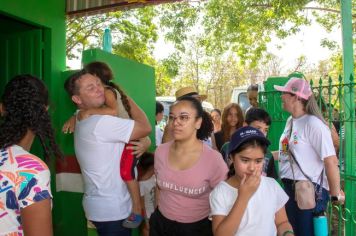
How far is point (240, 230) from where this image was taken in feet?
6.54

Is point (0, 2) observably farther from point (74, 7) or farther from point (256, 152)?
point (256, 152)

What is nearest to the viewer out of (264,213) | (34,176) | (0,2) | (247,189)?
(34,176)

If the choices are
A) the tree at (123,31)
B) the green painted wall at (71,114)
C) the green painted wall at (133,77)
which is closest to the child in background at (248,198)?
the green painted wall at (133,77)

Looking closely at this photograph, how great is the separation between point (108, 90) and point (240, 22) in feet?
26.2

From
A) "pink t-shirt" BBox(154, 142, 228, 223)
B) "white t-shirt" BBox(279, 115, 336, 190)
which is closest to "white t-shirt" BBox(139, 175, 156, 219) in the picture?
"pink t-shirt" BBox(154, 142, 228, 223)

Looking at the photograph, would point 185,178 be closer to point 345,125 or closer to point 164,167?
point 164,167

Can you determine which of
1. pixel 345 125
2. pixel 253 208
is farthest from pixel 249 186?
pixel 345 125

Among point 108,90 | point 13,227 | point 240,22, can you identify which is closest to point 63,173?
point 108,90

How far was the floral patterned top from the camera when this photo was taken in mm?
1423

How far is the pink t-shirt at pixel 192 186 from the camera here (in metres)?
2.23

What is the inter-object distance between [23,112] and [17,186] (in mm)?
341

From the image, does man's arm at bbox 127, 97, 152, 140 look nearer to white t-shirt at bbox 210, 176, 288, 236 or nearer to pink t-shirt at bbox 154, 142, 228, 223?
pink t-shirt at bbox 154, 142, 228, 223

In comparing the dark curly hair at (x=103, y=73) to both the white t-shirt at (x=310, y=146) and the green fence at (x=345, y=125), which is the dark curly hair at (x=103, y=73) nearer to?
the white t-shirt at (x=310, y=146)

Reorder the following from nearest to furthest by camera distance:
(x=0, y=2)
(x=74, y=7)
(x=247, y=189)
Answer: (x=247, y=189), (x=0, y=2), (x=74, y=7)
